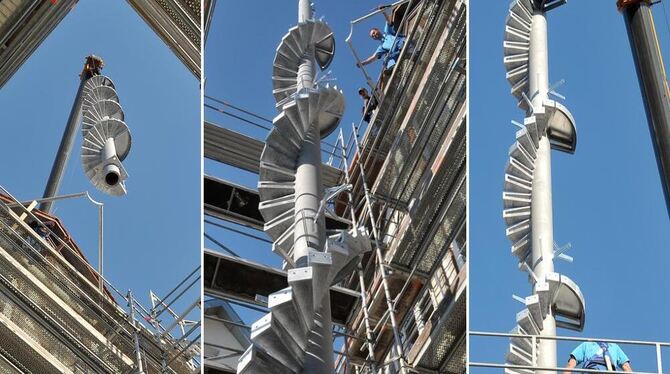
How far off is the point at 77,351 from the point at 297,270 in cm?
580

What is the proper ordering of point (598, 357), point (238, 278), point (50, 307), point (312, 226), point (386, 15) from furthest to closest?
1. point (386, 15)
2. point (50, 307)
3. point (238, 278)
4. point (312, 226)
5. point (598, 357)

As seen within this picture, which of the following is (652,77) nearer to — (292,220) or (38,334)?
(292,220)

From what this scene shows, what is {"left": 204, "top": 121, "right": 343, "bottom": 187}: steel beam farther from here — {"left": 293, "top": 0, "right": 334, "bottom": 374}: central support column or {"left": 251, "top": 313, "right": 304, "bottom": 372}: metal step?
{"left": 251, "top": 313, "right": 304, "bottom": 372}: metal step

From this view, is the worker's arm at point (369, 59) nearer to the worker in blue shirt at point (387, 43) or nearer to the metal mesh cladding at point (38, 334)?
the worker in blue shirt at point (387, 43)

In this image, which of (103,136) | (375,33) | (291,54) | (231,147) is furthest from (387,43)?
(103,136)

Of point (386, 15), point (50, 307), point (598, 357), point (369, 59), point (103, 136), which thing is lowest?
point (598, 357)

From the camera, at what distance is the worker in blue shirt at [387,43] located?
1734 centimetres

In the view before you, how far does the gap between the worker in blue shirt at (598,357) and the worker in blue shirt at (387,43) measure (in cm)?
726

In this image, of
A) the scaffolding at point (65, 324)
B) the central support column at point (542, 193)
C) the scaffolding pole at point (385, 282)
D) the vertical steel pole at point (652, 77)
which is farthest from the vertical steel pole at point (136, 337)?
the vertical steel pole at point (652, 77)

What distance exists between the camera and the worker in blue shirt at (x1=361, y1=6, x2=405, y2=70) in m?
17.3

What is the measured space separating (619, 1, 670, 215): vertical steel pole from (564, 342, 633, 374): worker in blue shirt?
1671mm

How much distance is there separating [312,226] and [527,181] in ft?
6.75

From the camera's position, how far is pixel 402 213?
15625 millimetres

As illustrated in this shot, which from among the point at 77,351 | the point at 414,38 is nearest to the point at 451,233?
the point at 414,38
